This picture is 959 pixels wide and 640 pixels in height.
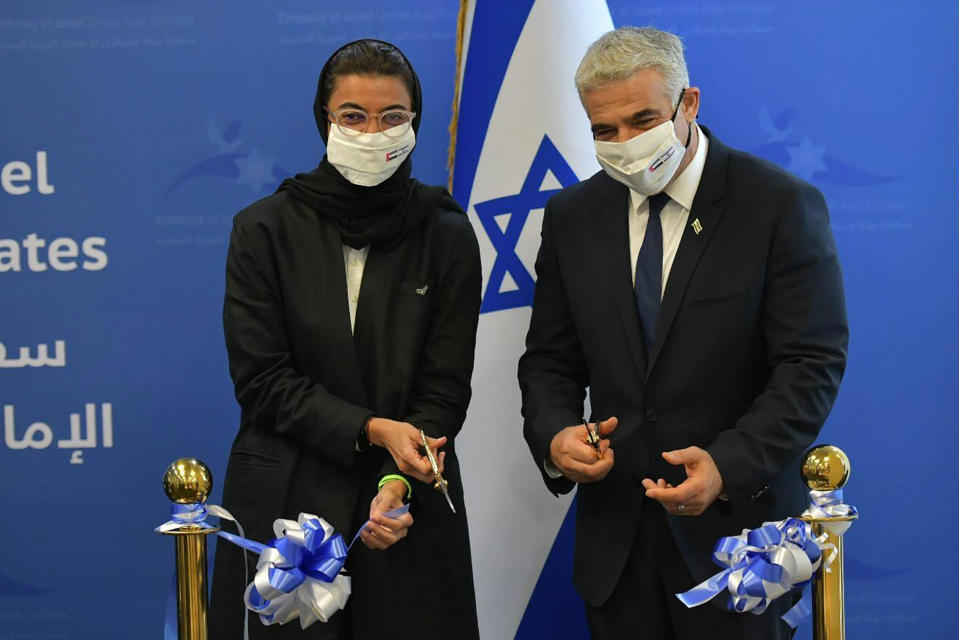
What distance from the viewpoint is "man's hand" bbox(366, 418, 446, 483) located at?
1870 mm

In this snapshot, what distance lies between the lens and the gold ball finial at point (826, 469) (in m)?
1.51

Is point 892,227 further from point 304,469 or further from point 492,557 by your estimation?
point 304,469

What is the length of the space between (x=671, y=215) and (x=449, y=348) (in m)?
0.49

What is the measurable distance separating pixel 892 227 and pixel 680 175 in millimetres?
1446

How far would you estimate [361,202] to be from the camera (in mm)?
2109

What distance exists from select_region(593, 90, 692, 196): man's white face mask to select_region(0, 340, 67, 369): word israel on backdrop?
194cm

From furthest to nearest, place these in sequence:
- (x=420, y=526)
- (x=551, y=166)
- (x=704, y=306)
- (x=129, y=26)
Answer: (x=129, y=26) < (x=551, y=166) < (x=420, y=526) < (x=704, y=306)

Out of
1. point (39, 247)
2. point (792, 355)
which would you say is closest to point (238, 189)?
point (39, 247)

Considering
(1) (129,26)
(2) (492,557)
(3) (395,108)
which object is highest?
(1) (129,26)

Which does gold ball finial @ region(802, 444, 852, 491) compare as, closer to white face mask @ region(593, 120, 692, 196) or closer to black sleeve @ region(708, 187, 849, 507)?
black sleeve @ region(708, 187, 849, 507)

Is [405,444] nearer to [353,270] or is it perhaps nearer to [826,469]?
[353,270]

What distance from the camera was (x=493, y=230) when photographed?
2.56 meters

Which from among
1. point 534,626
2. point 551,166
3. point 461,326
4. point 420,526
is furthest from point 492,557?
point 551,166

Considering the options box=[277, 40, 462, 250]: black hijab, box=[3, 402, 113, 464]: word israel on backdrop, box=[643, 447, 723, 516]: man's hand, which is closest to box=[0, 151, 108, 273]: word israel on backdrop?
box=[3, 402, 113, 464]: word israel on backdrop
